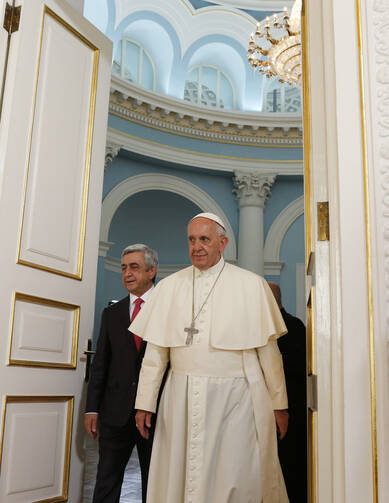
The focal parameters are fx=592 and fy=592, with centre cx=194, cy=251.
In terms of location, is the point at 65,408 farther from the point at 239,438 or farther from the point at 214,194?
the point at 214,194

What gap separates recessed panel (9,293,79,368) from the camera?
2.98 meters

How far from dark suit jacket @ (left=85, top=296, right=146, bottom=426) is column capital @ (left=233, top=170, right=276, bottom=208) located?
23.9 feet

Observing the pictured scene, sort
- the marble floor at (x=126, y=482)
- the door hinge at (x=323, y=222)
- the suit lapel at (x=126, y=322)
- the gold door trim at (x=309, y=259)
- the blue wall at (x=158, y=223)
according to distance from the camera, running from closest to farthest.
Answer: the door hinge at (x=323, y=222), the gold door trim at (x=309, y=259), the suit lapel at (x=126, y=322), the marble floor at (x=126, y=482), the blue wall at (x=158, y=223)

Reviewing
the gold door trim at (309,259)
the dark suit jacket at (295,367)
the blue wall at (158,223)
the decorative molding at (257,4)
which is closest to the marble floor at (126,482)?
the dark suit jacket at (295,367)

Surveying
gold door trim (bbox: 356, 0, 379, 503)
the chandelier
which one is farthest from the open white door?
the chandelier

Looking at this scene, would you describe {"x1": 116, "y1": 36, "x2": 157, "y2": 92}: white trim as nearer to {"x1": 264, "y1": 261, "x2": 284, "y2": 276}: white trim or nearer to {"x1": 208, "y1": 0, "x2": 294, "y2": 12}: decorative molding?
{"x1": 208, "y1": 0, "x2": 294, "y2": 12}: decorative molding

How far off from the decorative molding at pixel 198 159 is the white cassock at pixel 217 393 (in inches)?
274

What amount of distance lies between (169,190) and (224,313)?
7.66 m

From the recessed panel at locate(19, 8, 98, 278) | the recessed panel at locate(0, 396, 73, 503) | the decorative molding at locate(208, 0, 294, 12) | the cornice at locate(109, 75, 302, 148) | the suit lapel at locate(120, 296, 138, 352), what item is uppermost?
→ the decorative molding at locate(208, 0, 294, 12)

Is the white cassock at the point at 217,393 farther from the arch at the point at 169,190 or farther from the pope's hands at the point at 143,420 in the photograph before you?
the arch at the point at 169,190

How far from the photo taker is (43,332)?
3135 mm

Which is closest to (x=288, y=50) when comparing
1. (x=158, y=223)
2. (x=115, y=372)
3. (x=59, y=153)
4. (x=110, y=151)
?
(x=59, y=153)

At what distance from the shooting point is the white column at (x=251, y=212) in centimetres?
1042

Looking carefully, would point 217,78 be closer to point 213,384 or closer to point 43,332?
point 43,332
